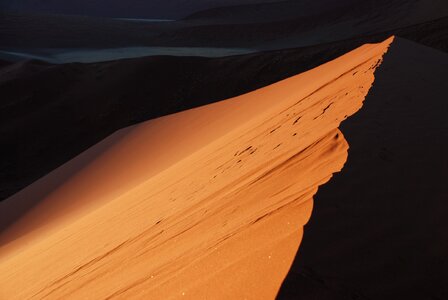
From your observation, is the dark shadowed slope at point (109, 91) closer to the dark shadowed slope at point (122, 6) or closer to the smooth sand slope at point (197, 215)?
the smooth sand slope at point (197, 215)

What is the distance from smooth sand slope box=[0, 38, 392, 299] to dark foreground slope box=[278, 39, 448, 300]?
0.14 m

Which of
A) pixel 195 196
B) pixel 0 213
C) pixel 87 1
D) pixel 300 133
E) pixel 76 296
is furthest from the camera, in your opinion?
pixel 87 1

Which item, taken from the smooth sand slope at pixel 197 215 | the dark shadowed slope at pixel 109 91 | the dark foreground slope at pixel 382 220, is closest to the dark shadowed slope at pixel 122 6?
the dark shadowed slope at pixel 109 91

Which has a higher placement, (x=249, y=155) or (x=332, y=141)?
(x=249, y=155)

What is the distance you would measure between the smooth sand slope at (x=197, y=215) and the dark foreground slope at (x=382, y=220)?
0.44ft

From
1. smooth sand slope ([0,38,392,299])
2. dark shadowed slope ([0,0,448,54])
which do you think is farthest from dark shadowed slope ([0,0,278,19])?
smooth sand slope ([0,38,392,299])

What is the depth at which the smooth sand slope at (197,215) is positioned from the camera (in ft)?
10.2

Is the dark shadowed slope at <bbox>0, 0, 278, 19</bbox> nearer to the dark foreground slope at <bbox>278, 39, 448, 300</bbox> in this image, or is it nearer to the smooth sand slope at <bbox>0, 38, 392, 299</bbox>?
the smooth sand slope at <bbox>0, 38, 392, 299</bbox>

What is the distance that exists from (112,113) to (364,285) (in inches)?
523

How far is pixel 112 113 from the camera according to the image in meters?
15.1

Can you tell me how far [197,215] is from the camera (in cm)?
431

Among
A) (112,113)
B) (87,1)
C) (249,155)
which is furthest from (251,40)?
(87,1)

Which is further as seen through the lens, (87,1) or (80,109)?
(87,1)

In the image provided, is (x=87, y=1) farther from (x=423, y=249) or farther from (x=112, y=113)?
(x=423, y=249)
